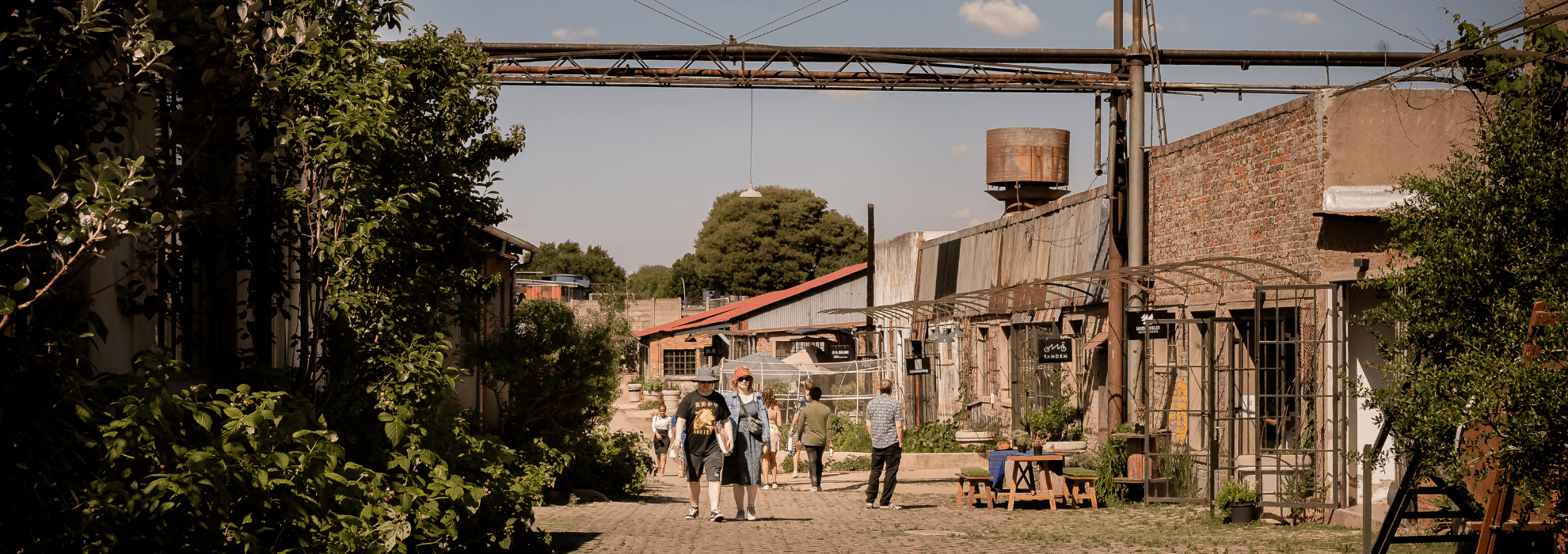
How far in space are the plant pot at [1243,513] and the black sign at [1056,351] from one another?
501 centimetres

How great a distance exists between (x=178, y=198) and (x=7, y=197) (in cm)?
163

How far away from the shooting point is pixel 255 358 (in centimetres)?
732

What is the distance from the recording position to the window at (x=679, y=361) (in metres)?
57.4

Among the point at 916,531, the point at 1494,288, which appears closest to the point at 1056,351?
the point at 916,531

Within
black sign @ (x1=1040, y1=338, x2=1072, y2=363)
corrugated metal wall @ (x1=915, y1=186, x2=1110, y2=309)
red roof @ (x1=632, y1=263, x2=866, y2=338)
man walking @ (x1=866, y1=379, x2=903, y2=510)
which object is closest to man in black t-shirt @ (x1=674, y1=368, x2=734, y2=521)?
man walking @ (x1=866, y1=379, x2=903, y2=510)

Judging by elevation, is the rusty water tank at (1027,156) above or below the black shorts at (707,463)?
above

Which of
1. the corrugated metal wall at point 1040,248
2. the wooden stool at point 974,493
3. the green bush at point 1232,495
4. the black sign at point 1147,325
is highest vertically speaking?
the corrugated metal wall at point 1040,248

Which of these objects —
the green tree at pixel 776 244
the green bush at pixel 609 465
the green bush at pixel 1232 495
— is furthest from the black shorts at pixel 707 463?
the green tree at pixel 776 244

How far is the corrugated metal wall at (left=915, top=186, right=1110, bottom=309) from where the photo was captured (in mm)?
19828

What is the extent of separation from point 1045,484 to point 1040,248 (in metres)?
8.61

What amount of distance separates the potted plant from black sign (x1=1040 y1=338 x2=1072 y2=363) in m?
4.58

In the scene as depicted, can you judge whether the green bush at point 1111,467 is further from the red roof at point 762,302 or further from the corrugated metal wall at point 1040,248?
the red roof at point 762,302

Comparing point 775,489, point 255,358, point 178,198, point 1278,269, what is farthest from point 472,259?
point 775,489

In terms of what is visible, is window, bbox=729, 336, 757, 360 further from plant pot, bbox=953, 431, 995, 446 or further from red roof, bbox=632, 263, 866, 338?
plant pot, bbox=953, 431, 995, 446
